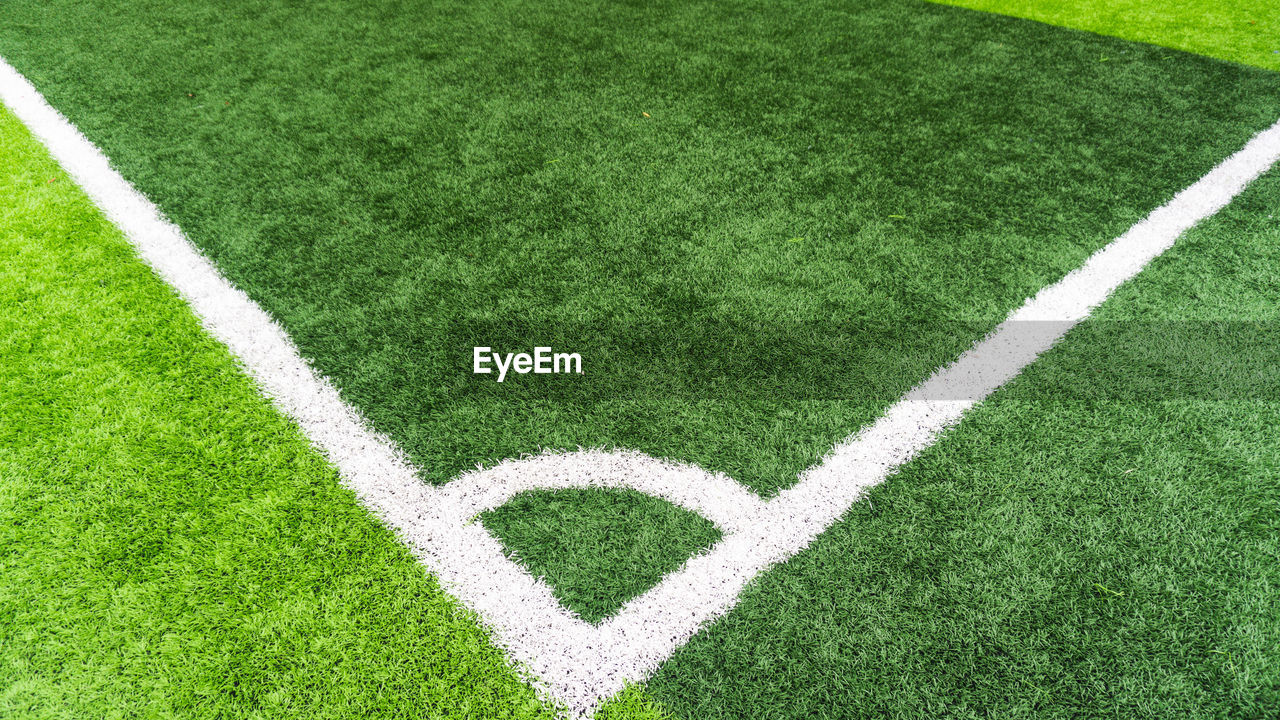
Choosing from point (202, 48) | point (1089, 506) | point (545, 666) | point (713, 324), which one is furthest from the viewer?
point (202, 48)

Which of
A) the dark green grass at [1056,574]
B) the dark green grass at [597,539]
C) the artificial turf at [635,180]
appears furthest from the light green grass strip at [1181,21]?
the dark green grass at [597,539]

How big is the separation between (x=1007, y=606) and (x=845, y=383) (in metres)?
0.73

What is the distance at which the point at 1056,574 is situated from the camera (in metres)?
1.52

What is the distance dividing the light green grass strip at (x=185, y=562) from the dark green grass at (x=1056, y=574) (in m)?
0.38

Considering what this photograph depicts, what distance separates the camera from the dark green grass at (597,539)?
1522 millimetres

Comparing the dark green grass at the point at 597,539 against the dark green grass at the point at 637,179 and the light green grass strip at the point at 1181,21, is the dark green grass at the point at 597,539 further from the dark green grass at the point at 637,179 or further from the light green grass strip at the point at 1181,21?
the light green grass strip at the point at 1181,21

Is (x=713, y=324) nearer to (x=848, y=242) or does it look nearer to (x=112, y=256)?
(x=848, y=242)

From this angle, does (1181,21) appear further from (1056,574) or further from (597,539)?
(597,539)

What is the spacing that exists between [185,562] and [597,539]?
39.8 inches

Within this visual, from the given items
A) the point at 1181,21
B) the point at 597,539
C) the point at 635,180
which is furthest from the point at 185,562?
the point at 1181,21

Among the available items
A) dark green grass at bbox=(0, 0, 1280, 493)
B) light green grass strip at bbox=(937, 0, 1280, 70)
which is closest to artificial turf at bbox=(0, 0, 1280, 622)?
dark green grass at bbox=(0, 0, 1280, 493)

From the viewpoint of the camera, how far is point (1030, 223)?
8.32 feet

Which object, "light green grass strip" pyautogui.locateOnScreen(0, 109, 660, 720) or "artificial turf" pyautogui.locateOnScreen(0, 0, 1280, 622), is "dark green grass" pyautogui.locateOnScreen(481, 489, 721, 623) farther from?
"light green grass strip" pyautogui.locateOnScreen(0, 109, 660, 720)

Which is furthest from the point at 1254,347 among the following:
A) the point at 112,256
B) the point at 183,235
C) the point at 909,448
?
the point at 112,256
